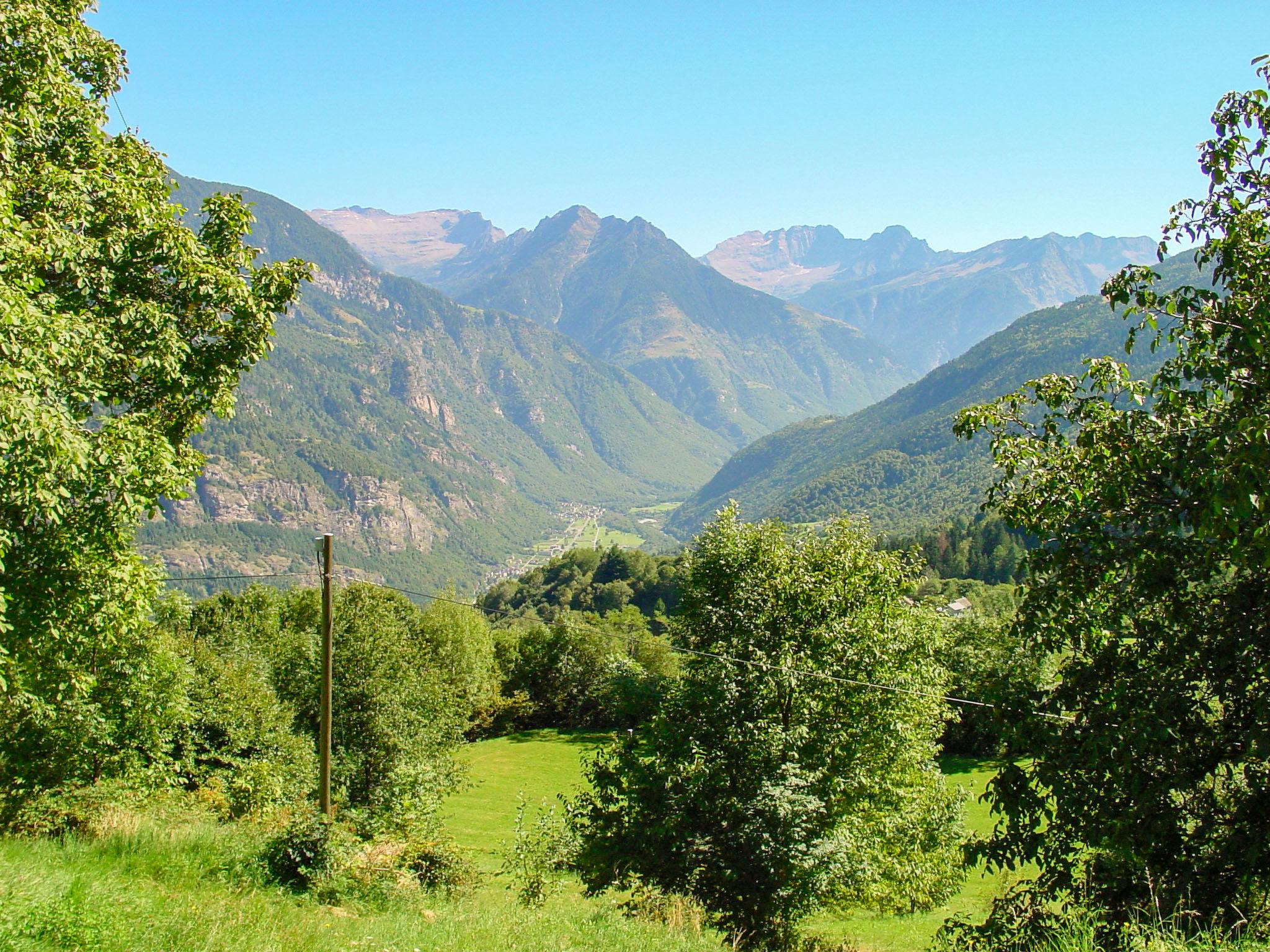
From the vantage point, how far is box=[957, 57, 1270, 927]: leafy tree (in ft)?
23.4

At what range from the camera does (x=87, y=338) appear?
818cm

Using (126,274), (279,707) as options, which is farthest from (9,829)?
(279,707)

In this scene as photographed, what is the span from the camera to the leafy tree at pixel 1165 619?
714 cm

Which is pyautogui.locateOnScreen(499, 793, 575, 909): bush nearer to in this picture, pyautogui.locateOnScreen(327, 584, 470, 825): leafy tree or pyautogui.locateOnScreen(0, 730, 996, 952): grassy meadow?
pyautogui.locateOnScreen(0, 730, 996, 952): grassy meadow

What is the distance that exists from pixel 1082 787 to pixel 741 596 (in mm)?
10682

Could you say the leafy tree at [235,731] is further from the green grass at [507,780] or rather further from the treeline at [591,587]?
the treeline at [591,587]

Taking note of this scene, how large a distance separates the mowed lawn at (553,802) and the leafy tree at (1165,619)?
175 inches

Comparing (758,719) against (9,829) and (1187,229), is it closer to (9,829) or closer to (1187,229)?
(1187,229)

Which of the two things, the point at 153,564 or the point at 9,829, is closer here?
the point at 153,564

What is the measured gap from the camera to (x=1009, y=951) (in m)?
8.08

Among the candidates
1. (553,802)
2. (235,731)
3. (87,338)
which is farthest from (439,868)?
(553,802)

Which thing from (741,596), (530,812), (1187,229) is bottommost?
(530,812)

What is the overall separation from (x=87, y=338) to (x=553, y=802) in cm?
4311

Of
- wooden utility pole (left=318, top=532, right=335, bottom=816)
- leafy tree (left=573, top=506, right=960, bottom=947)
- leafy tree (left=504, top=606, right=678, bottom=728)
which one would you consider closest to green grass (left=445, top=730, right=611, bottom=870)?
leafy tree (left=504, top=606, right=678, bottom=728)
